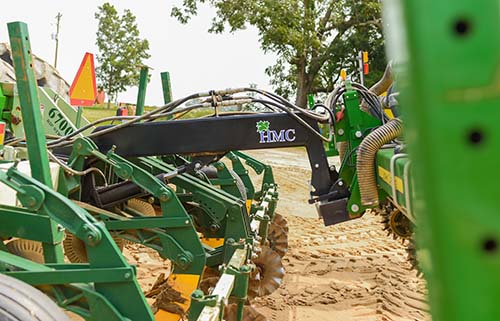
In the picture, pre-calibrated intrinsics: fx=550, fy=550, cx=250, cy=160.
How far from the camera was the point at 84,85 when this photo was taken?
5828mm

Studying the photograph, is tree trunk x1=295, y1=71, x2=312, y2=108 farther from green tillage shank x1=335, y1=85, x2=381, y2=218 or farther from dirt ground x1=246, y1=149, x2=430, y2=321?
green tillage shank x1=335, y1=85, x2=381, y2=218

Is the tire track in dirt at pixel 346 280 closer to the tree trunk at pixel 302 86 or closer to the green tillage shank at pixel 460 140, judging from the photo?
the green tillage shank at pixel 460 140

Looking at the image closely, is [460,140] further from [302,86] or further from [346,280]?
[302,86]

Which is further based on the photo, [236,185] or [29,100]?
[236,185]

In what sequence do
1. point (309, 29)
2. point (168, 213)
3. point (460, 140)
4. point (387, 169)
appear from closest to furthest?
point (460, 140) < point (387, 169) < point (168, 213) < point (309, 29)

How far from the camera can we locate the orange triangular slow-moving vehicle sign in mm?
5809

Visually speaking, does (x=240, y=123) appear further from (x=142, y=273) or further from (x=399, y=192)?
(x=142, y=273)

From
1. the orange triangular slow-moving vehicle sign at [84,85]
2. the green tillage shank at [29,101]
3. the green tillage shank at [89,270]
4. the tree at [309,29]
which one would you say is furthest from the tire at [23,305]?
the tree at [309,29]

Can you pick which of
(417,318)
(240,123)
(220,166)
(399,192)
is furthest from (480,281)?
(220,166)

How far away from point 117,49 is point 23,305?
3193 cm

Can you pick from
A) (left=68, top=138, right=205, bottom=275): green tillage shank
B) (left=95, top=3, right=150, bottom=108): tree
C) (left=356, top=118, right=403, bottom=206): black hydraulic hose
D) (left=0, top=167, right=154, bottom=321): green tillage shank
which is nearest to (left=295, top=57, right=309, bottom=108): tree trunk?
(left=95, top=3, right=150, bottom=108): tree

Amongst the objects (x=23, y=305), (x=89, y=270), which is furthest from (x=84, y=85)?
(x=23, y=305)

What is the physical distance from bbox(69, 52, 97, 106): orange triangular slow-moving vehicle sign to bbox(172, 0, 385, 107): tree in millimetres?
15525

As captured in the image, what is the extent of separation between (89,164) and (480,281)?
12.6 ft
